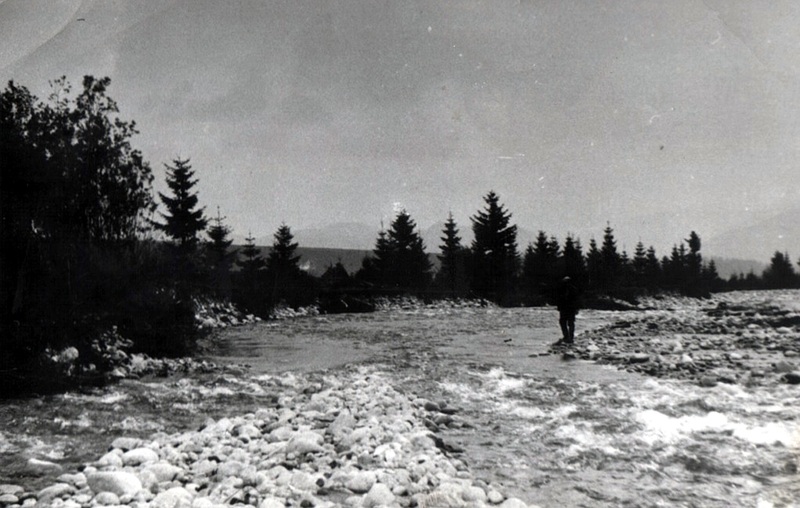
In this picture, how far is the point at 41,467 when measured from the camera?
4.20 metres

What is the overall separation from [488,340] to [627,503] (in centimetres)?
1118

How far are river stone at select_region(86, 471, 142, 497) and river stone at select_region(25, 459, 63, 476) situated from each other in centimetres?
87

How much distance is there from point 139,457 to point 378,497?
87.2 inches

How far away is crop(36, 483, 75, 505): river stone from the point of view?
133 inches

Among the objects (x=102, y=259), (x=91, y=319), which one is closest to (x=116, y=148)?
(x=102, y=259)

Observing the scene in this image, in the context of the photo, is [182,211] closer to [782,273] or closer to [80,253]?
[80,253]

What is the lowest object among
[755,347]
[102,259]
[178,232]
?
[755,347]

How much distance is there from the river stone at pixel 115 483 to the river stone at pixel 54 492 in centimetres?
14

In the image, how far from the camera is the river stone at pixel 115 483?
3387mm

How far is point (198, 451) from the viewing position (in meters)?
4.38

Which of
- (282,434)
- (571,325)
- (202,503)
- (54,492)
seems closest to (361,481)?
(202,503)

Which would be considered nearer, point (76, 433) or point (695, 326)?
point (76, 433)

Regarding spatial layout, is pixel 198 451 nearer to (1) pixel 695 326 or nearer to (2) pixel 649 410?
(2) pixel 649 410

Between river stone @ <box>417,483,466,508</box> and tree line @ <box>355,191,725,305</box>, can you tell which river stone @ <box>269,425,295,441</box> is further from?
tree line @ <box>355,191,725,305</box>
